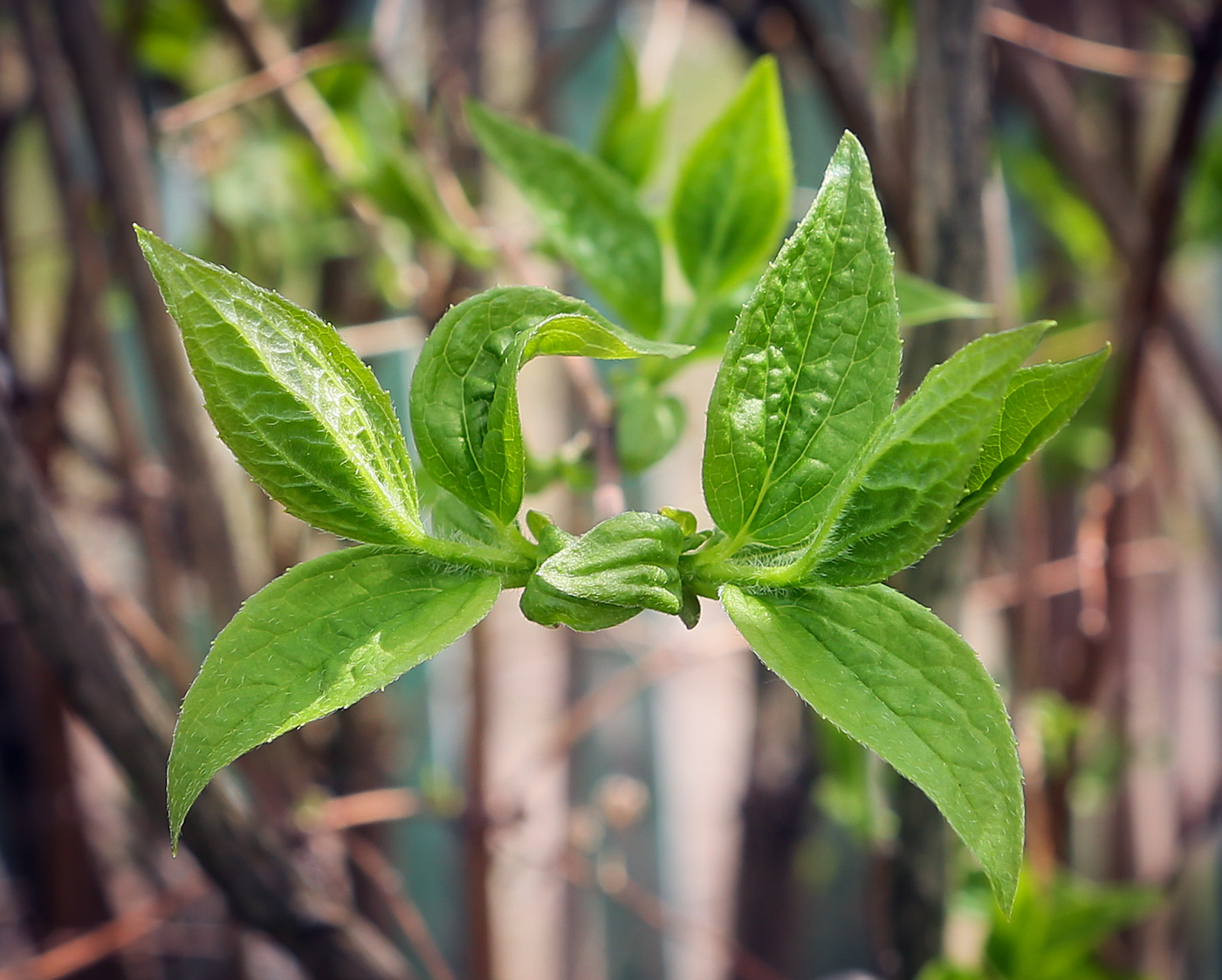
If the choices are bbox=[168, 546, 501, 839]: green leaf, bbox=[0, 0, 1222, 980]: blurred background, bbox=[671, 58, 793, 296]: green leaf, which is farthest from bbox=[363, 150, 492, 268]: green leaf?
bbox=[168, 546, 501, 839]: green leaf

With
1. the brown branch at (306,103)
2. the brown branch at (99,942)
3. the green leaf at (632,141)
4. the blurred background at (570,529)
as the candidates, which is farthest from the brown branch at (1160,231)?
the brown branch at (99,942)

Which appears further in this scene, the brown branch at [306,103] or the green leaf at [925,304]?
the brown branch at [306,103]

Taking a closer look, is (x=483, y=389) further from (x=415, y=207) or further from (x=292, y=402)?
(x=415, y=207)

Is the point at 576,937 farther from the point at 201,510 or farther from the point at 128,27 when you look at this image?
the point at 128,27

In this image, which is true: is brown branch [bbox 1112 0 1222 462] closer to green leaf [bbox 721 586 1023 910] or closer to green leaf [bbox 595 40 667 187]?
green leaf [bbox 595 40 667 187]

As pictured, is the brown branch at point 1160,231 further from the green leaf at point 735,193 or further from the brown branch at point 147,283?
the brown branch at point 147,283
